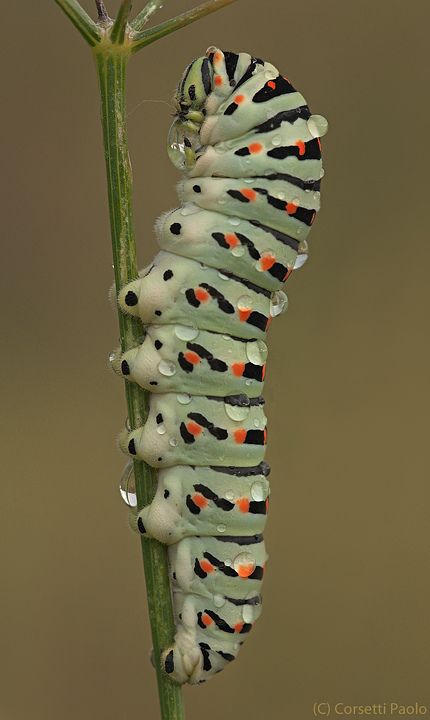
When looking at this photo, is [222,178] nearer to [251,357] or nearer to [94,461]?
[251,357]

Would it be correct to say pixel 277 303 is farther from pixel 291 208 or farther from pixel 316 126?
pixel 316 126

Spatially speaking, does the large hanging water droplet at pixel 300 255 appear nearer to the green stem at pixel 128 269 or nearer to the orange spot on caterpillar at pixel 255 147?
the orange spot on caterpillar at pixel 255 147

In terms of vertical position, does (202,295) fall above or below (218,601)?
above

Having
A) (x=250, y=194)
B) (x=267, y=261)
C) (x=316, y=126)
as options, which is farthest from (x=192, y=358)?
(x=316, y=126)

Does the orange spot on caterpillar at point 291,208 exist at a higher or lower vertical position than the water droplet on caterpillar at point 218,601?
higher

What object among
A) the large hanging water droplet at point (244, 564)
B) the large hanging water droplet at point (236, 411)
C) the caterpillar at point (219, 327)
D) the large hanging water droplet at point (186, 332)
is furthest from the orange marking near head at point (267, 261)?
the large hanging water droplet at point (244, 564)

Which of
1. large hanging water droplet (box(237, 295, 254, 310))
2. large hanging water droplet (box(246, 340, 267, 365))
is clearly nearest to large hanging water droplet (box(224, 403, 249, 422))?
large hanging water droplet (box(246, 340, 267, 365))

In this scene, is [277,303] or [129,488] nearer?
[129,488]
